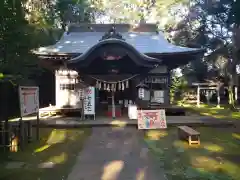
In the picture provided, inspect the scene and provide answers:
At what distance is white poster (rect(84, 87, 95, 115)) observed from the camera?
11148 millimetres

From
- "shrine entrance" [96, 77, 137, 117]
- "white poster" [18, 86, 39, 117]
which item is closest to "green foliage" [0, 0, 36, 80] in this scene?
"white poster" [18, 86, 39, 117]

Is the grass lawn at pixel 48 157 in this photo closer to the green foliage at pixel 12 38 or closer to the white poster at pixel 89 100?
the white poster at pixel 89 100

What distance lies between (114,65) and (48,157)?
686 cm

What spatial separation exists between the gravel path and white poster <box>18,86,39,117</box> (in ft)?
6.38

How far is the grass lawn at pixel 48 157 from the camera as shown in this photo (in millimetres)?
5238

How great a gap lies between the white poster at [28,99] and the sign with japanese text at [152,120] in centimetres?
376

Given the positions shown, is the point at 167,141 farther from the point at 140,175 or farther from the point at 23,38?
the point at 23,38

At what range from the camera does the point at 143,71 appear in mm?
12539

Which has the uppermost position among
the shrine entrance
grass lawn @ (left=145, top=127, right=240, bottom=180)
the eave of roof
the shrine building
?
the eave of roof

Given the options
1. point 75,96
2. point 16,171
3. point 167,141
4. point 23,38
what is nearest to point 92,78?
point 75,96

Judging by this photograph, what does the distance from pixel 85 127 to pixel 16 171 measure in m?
4.95

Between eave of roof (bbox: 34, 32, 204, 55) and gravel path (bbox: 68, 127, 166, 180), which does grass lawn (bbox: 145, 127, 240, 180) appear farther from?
eave of roof (bbox: 34, 32, 204, 55)

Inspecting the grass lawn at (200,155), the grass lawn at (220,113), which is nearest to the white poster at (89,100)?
the grass lawn at (200,155)

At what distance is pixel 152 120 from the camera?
9797mm
